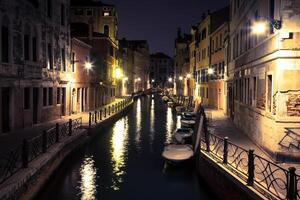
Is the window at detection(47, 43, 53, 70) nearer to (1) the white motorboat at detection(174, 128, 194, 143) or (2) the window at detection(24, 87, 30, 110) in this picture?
(2) the window at detection(24, 87, 30, 110)

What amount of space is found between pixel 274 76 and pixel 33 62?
635 inches

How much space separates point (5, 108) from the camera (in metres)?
22.0

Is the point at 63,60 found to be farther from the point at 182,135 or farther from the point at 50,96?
the point at 182,135

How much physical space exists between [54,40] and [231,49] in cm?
1386

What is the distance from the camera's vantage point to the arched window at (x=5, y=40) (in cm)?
2123

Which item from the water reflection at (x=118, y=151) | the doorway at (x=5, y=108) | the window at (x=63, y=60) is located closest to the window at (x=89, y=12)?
the water reflection at (x=118, y=151)

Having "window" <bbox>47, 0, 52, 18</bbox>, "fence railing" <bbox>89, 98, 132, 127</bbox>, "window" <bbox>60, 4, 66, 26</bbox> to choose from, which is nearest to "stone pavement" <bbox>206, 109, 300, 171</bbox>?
"fence railing" <bbox>89, 98, 132, 127</bbox>

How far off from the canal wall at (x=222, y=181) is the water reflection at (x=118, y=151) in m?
3.61

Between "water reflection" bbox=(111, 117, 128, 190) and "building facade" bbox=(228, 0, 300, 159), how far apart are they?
6453 mm

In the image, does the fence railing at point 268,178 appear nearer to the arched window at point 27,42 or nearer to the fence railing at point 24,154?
the fence railing at point 24,154

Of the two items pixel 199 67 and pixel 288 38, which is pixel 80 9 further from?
pixel 288 38

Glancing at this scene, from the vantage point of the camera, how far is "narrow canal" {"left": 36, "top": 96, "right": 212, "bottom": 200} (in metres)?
15.4

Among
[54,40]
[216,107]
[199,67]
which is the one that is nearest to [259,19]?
[54,40]

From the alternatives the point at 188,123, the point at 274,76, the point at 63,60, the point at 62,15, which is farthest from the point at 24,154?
the point at 62,15
